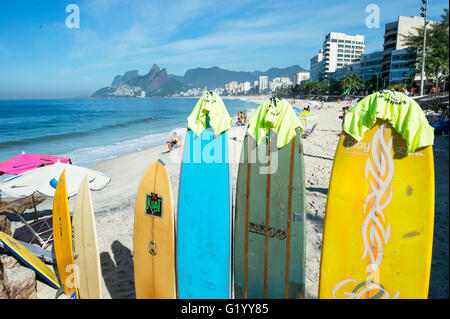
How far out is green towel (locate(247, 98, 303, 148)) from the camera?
108 inches

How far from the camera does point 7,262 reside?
10.8 feet

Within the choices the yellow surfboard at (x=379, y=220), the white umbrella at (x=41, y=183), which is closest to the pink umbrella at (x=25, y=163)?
the white umbrella at (x=41, y=183)

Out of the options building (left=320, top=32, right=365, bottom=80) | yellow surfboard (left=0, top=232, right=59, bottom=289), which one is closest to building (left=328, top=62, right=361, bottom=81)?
building (left=320, top=32, right=365, bottom=80)

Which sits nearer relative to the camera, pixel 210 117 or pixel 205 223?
pixel 205 223

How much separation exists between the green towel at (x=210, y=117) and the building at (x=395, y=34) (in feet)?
155

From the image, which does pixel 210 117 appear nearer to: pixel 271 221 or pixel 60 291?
pixel 271 221

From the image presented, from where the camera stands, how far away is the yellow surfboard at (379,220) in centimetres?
240

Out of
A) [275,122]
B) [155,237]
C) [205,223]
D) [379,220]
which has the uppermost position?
[275,122]

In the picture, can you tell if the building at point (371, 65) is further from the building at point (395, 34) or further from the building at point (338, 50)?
the building at point (338, 50)

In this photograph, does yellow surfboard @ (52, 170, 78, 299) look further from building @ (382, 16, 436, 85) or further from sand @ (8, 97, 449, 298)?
building @ (382, 16, 436, 85)

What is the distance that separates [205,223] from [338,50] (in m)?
88.2

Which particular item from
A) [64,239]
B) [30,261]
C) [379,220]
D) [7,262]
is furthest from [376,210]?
[7,262]
